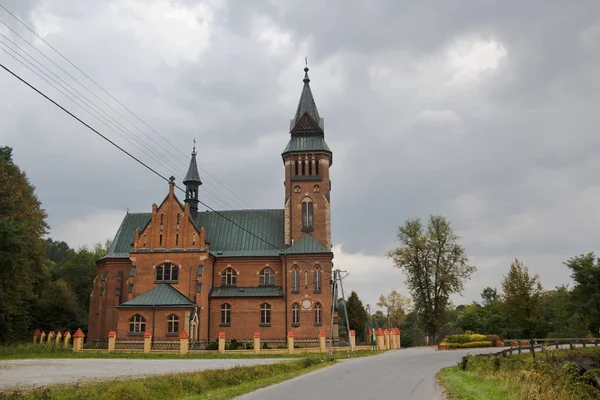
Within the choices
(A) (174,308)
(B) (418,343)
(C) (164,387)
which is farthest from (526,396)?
(B) (418,343)

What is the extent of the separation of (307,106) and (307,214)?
12.1m

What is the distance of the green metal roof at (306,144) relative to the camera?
5500 cm

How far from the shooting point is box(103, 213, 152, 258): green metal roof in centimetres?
5468

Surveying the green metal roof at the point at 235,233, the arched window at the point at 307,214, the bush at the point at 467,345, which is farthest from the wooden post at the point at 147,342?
the bush at the point at 467,345

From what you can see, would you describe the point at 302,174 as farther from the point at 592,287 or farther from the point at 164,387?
the point at 164,387

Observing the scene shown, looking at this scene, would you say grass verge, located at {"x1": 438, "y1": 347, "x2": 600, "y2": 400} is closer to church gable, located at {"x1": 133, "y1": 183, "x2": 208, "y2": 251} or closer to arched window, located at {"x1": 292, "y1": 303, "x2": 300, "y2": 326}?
arched window, located at {"x1": 292, "y1": 303, "x2": 300, "y2": 326}

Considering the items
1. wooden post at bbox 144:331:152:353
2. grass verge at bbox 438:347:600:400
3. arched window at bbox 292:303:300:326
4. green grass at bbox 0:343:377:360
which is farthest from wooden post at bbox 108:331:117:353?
grass verge at bbox 438:347:600:400

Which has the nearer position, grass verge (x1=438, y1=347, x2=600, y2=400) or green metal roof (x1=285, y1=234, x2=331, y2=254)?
grass verge (x1=438, y1=347, x2=600, y2=400)

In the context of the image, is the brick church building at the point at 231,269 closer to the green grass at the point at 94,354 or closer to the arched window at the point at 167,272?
the arched window at the point at 167,272

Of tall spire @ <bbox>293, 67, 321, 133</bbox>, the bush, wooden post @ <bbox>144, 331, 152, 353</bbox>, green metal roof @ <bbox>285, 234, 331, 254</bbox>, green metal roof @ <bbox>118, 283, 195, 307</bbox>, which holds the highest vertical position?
tall spire @ <bbox>293, 67, 321, 133</bbox>

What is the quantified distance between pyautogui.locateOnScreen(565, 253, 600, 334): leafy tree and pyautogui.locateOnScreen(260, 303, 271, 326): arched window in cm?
3066

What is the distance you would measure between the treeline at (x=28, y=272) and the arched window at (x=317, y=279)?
24994 mm

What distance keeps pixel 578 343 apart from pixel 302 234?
1035 inches

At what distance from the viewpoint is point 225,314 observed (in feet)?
167
